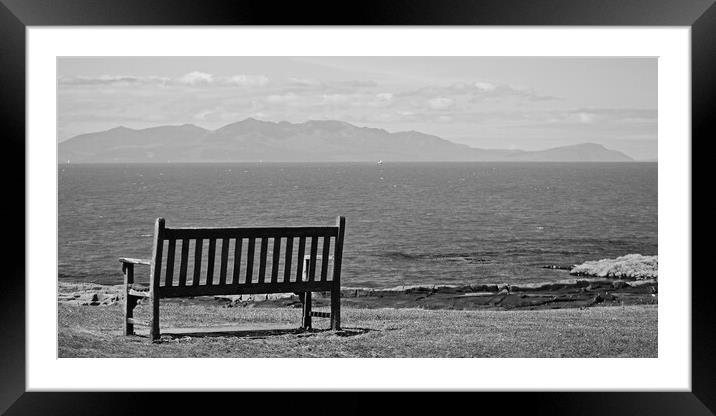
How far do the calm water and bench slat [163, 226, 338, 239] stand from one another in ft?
50.2

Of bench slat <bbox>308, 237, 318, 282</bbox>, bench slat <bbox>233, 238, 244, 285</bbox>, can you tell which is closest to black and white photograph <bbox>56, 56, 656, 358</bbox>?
bench slat <bbox>308, 237, 318, 282</bbox>

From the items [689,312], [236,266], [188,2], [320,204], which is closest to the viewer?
[188,2]

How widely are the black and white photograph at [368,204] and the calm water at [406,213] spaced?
0.14m

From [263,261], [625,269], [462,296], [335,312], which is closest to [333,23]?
[263,261]

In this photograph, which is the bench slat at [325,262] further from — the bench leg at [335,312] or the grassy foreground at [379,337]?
the grassy foreground at [379,337]

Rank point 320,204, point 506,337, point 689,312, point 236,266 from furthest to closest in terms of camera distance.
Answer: point 320,204
point 506,337
point 236,266
point 689,312

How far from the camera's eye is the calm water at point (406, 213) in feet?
84.4

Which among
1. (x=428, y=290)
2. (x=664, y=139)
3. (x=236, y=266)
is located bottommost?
(x=428, y=290)

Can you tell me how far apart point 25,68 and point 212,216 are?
3298 centimetres

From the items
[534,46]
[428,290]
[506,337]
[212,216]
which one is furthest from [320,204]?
[534,46]

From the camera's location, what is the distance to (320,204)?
40.2 m

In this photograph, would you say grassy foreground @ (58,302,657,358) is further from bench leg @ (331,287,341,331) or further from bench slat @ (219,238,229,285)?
bench slat @ (219,238,229,285)

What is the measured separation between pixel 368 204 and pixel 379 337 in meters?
33.3

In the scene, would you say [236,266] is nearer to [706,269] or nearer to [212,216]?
[706,269]
